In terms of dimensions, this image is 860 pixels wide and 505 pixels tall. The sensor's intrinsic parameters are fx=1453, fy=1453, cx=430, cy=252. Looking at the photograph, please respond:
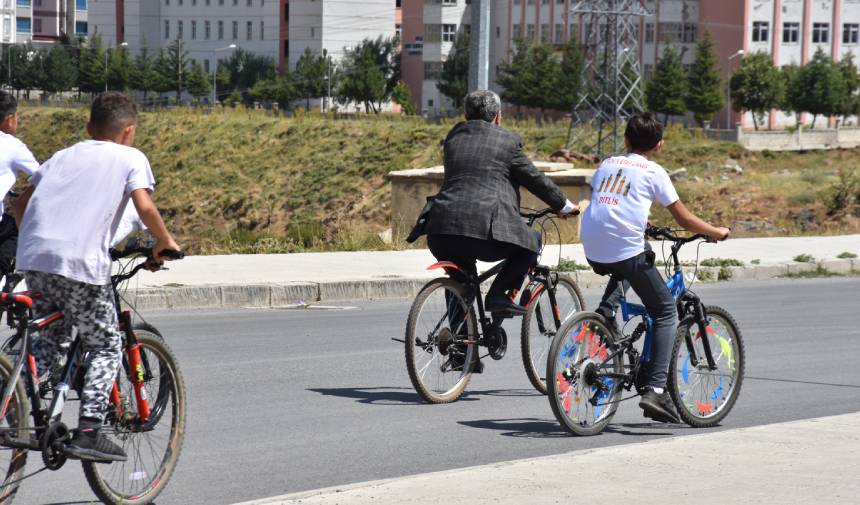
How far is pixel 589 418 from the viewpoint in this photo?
7.84m

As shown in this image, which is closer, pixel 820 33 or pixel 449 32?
pixel 820 33

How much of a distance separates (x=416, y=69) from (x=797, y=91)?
37.0 m

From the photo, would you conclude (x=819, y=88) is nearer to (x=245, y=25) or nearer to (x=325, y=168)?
(x=325, y=168)

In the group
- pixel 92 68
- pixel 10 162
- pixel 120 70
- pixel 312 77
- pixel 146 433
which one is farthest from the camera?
pixel 92 68

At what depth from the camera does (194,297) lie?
14.0m

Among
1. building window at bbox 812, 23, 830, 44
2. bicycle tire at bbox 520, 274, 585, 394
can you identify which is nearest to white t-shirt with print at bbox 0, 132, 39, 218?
bicycle tire at bbox 520, 274, 585, 394

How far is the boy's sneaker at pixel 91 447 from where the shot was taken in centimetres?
554

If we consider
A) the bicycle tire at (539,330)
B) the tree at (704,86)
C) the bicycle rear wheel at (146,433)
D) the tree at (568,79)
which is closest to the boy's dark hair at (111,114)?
the bicycle rear wheel at (146,433)

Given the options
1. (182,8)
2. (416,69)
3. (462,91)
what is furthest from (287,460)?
(182,8)

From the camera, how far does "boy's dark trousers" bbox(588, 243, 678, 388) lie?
7.66 meters

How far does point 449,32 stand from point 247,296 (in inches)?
4207

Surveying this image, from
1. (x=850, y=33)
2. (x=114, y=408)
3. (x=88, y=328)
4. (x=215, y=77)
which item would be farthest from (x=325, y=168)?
(x=850, y=33)

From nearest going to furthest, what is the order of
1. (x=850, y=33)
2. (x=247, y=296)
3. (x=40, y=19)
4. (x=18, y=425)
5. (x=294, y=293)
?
(x=18, y=425) → (x=247, y=296) → (x=294, y=293) → (x=850, y=33) → (x=40, y=19)

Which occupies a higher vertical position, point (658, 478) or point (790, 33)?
point (790, 33)
